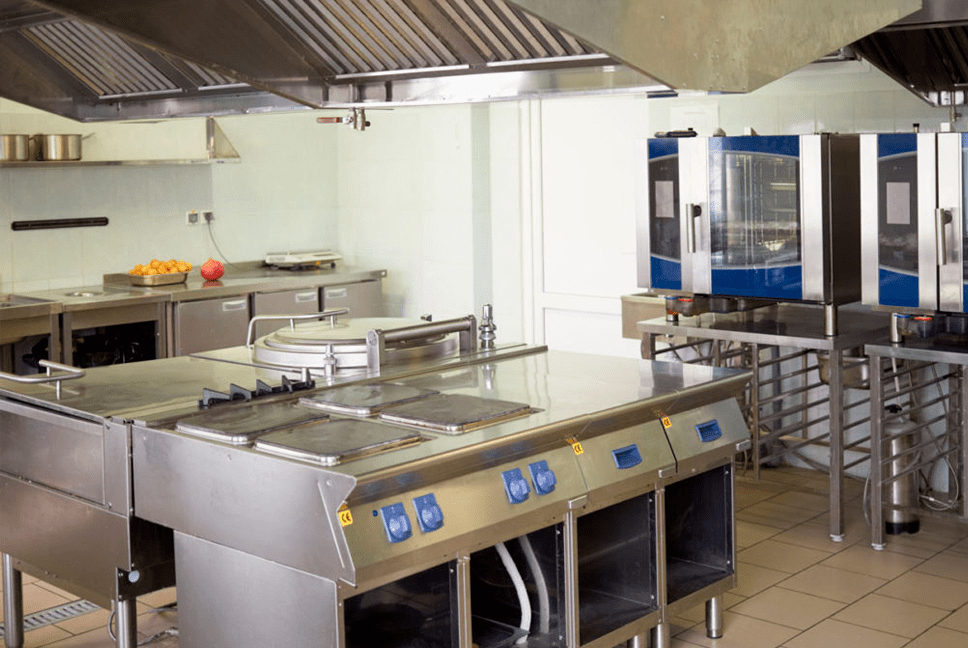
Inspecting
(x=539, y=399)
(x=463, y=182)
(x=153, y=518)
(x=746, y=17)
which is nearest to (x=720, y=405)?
(x=539, y=399)

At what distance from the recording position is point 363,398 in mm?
3385

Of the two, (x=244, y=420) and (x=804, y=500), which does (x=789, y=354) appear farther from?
(x=244, y=420)

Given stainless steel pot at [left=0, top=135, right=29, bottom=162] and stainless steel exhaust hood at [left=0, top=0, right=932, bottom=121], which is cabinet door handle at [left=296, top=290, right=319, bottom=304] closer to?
stainless steel pot at [left=0, top=135, right=29, bottom=162]

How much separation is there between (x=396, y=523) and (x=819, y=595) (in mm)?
2148

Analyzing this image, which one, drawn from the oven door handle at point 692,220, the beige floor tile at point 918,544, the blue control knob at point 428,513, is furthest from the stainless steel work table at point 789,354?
the blue control knob at point 428,513

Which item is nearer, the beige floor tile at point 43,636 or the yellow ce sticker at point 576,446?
the yellow ce sticker at point 576,446

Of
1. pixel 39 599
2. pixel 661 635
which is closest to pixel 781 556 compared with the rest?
pixel 661 635

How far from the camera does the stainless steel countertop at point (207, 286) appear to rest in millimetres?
6219

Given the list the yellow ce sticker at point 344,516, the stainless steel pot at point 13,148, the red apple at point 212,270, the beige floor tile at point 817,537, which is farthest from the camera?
the red apple at point 212,270

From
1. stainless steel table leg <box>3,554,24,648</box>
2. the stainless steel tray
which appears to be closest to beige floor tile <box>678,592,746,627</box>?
stainless steel table leg <box>3,554,24,648</box>

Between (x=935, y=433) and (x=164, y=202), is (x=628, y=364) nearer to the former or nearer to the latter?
(x=935, y=433)

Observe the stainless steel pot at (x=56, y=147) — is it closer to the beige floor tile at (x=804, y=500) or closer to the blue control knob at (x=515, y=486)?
the beige floor tile at (x=804, y=500)

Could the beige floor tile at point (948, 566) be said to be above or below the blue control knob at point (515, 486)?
below

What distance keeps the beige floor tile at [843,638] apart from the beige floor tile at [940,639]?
2.0 inches
